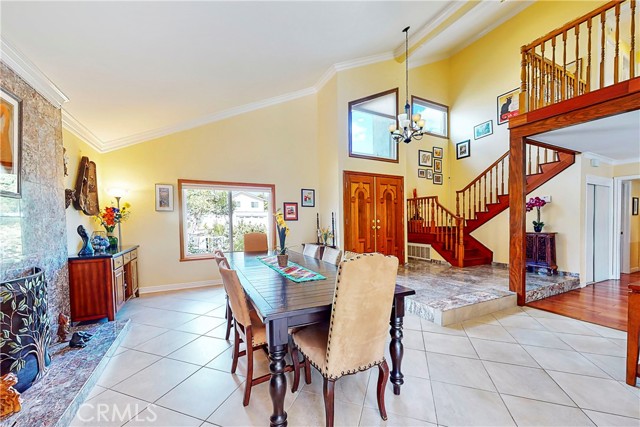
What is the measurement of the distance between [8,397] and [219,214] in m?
3.59

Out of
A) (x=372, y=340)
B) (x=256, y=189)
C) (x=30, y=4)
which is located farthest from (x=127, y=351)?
(x=256, y=189)

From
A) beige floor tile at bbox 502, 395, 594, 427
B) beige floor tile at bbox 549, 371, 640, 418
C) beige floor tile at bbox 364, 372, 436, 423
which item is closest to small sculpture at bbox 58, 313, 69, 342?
beige floor tile at bbox 364, 372, 436, 423

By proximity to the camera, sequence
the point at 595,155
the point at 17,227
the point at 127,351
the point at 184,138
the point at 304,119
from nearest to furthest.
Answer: the point at 17,227
the point at 127,351
the point at 595,155
the point at 184,138
the point at 304,119

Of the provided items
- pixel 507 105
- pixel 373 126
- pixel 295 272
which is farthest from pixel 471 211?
pixel 295 272

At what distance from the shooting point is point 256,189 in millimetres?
5090

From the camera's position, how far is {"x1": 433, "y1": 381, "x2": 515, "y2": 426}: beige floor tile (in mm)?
1579

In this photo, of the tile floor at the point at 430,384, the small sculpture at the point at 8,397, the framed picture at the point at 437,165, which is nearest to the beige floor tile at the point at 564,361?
the tile floor at the point at 430,384

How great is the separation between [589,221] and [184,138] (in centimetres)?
726

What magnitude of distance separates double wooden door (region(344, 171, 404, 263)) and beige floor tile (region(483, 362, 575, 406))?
10.1 ft

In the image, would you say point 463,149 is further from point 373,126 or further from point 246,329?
point 246,329

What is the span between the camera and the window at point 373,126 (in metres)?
5.16

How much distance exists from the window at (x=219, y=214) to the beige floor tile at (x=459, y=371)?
3.80m

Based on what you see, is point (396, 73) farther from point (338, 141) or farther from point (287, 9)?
point (287, 9)

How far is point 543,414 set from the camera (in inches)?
63.9
